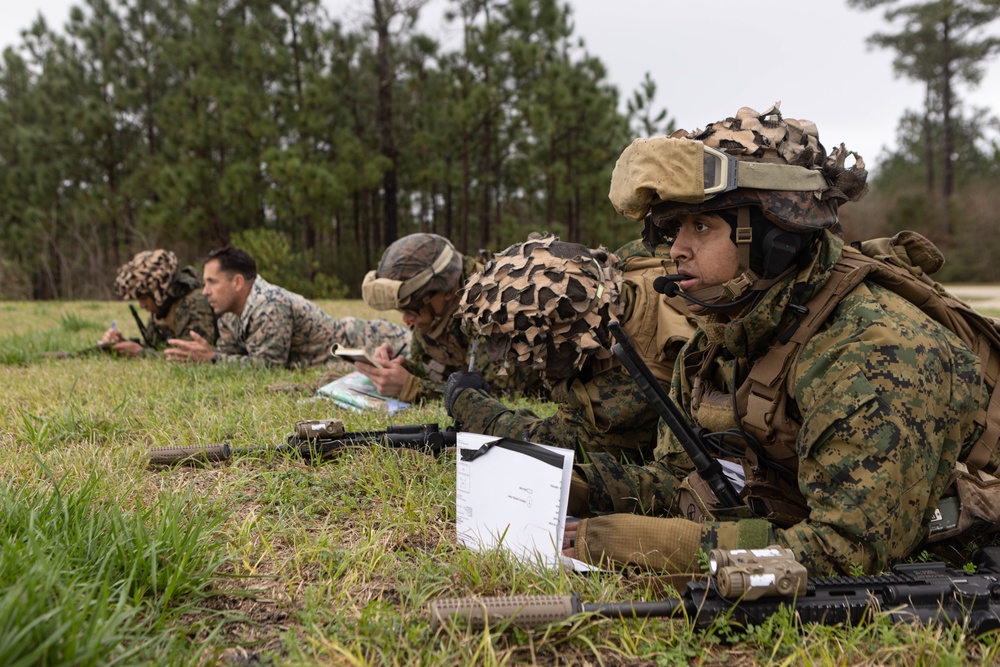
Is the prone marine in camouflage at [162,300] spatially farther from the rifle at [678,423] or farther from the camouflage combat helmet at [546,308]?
the rifle at [678,423]

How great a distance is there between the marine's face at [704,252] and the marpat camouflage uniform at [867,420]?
0.17 meters

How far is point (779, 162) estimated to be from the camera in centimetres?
231

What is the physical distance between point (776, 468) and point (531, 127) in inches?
746

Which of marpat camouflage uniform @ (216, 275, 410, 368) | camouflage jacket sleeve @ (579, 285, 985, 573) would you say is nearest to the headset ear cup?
camouflage jacket sleeve @ (579, 285, 985, 573)

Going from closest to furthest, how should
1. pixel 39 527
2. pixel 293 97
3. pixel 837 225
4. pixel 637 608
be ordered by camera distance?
1. pixel 637 608
2. pixel 39 527
3. pixel 837 225
4. pixel 293 97

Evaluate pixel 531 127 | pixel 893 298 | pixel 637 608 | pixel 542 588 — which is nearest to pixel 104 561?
pixel 542 588

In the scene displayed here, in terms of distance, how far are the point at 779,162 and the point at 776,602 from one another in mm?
1340

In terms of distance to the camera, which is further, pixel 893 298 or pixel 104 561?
pixel 893 298

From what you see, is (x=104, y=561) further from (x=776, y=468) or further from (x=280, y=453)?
(x=776, y=468)

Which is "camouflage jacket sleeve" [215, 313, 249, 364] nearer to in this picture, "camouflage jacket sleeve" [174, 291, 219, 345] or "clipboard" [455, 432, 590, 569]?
"camouflage jacket sleeve" [174, 291, 219, 345]

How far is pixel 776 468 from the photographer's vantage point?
2434 millimetres

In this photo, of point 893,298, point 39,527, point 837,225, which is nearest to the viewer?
point 39,527

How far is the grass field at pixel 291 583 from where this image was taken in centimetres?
171

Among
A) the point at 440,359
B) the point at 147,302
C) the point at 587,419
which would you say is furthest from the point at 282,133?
the point at 587,419
